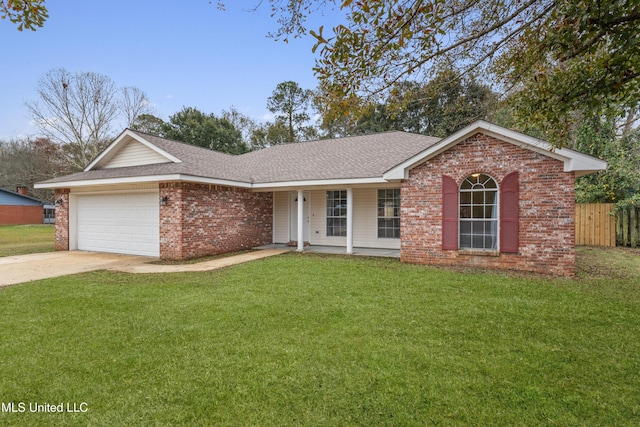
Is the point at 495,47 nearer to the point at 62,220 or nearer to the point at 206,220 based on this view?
the point at 206,220

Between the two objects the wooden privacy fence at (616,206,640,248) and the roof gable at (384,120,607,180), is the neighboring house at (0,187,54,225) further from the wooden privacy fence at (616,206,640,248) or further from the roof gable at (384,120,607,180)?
the wooden privacy fence at (616,206,640,248)

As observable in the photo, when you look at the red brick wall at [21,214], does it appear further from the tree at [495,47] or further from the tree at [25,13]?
the tree at [495,47]

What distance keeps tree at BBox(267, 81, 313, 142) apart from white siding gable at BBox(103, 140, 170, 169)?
66.4 feet

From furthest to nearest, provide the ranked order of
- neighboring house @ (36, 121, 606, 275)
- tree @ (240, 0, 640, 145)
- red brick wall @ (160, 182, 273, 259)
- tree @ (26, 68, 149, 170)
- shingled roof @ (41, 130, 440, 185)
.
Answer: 1. tree @ (26, 68, 149, 170)
2. shingled roof @ (41, 130, 440, 185)
3. red brick wall @ (160, 182, 273, 259)
4. neighboring house @ (36, 121, 606, 275)
5. tree @ (240, 0, 640, 145)

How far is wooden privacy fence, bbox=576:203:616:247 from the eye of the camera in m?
12.9

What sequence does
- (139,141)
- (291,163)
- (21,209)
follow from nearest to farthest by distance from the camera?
(139,141), (291,163), (21,209)

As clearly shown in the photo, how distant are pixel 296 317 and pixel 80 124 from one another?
29.3 meters

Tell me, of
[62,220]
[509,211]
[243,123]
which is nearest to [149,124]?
[243,123]

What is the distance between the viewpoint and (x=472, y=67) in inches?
198

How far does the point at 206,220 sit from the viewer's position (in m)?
10.4

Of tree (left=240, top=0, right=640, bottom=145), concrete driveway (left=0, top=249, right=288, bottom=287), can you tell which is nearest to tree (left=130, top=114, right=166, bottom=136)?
concrete driveway (left=0, top=249, right=288, bottom=287)

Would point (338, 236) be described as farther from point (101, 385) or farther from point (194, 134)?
point (194, 134)

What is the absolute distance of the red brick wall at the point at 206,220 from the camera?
9664 millimetres

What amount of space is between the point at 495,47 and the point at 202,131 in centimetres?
2814
